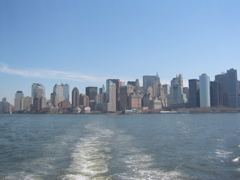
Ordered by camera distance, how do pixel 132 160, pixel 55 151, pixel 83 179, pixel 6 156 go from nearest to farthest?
pixel 83 179 → pixel 132 160 → pixel 6 156 → pixel 55 151

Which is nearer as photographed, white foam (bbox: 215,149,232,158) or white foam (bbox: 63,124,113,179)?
white foam (bbox: 63,124,113,179)

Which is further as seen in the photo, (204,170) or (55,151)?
(55,151)

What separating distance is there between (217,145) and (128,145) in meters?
9.76

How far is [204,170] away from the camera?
19234 mm

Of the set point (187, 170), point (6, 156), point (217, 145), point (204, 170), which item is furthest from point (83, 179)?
point (217, 145)

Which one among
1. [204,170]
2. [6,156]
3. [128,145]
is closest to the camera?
[204,170]

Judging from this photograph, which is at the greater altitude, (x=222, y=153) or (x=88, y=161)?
(x=88, y=161)

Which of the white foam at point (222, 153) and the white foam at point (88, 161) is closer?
the white foam at point (88, 161)

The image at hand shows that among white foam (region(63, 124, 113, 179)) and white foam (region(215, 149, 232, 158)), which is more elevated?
white foam (region(63, 124, 113, 179))

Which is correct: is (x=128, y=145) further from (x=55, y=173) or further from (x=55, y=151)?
(x=55, y=173)

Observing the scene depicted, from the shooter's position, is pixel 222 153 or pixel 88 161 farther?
pixel 222 153

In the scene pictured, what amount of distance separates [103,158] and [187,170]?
703cm

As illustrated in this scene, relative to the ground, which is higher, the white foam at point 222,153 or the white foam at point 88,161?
the white foam at point 88,161

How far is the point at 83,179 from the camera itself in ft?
54.9
